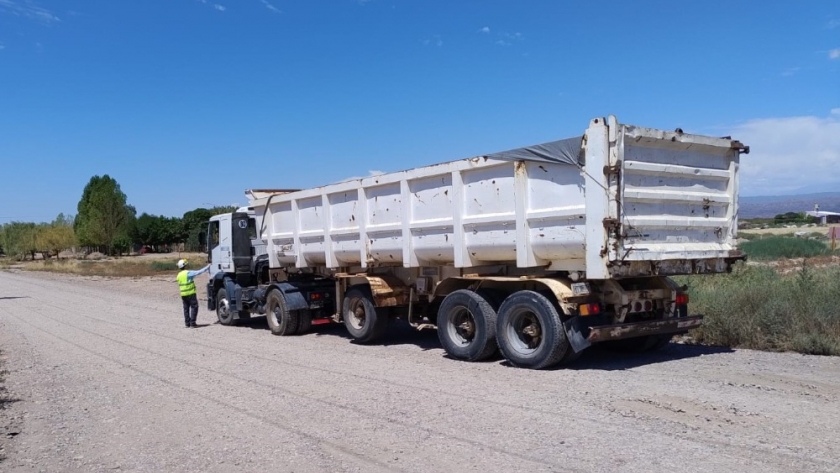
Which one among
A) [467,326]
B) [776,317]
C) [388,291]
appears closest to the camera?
[467,326]

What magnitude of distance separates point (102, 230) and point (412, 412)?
88.5 meters

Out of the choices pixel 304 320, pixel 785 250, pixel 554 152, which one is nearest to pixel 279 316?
pixel 304 320

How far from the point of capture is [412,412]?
273 inches

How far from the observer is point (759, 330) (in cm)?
1045

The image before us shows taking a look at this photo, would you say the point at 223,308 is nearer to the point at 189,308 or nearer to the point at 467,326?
the point at 189,308

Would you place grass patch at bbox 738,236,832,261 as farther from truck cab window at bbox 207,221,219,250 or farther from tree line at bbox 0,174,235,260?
tree line at bbox 0,174,235,260

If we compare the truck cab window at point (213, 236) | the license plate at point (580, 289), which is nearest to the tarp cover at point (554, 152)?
the license plate at point (580, 289)

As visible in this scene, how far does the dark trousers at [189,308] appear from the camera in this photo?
1580cm

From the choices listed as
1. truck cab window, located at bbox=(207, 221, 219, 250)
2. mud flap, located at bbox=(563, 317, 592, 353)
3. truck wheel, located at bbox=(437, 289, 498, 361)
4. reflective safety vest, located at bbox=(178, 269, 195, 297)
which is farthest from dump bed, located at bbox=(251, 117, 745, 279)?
truck cab window, located at bbox=(207, 221, 219, 250)

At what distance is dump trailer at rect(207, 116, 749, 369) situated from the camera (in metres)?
8.42

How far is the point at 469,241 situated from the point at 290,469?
204 inches

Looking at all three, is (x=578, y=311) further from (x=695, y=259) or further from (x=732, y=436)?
(x=732, y=436)

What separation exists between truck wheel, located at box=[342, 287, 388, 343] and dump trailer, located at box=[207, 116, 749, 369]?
28 millimetres

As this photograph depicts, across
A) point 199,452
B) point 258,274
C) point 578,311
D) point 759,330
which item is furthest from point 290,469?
point 258,274
